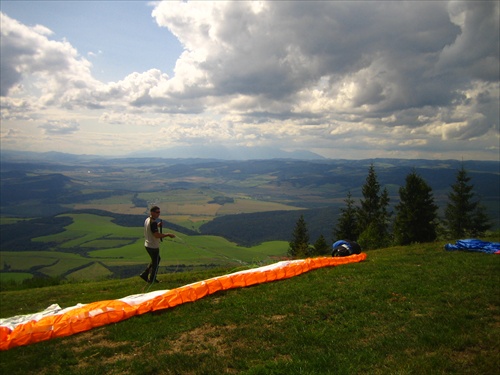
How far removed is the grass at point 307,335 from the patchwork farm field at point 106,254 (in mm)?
44741

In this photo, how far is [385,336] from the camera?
292 inches

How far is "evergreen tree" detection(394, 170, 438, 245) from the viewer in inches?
1447

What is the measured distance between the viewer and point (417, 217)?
37.1 m

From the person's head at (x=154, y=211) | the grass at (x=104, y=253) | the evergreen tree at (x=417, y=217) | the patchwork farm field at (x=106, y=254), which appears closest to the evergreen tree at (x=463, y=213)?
the evergreen tree at (x=417, y=217)

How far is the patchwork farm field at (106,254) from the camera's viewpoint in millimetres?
75500

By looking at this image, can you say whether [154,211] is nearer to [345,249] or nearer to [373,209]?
[345,249]

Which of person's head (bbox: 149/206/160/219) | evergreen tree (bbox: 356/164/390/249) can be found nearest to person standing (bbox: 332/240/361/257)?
person's head (bbox: 149/206/160/219)

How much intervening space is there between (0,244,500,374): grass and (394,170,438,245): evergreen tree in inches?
1069

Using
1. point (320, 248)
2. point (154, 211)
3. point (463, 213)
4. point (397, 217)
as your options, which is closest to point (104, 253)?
point (320, 248)

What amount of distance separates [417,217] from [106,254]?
94.2m

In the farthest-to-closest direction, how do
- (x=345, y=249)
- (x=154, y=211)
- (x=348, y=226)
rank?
(x=348, y=226) < (x=345, y=249) < (x=154, y=211)

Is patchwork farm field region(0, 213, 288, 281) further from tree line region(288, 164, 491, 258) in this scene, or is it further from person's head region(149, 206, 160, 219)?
person's head region(149, 206, 160, 219)

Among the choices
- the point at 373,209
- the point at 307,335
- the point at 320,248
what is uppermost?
the point at 307,335

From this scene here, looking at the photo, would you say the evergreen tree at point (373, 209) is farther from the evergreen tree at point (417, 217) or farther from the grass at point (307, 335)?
the grass at point (307, 335)
